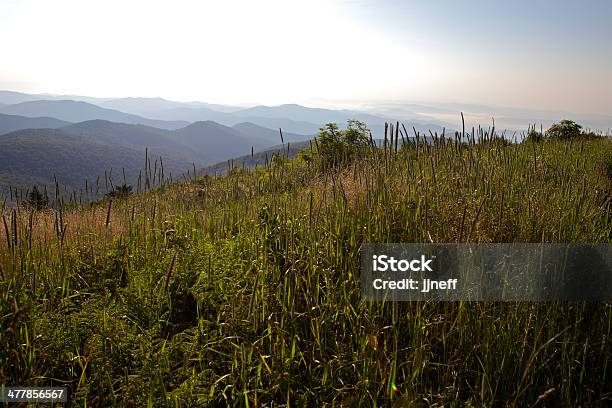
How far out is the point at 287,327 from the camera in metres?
2.55

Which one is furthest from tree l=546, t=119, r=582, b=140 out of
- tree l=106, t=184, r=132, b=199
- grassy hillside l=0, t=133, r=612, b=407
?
tree l=106, t=184, r=132, b=199

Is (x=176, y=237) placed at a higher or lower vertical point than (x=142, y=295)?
higher

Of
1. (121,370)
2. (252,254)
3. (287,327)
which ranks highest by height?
(252,254)

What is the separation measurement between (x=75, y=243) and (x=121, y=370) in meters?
1.89

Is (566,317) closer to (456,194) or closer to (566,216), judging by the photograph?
(566,216)

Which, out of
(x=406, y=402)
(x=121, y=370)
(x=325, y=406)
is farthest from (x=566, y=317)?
(x=121, y=370)

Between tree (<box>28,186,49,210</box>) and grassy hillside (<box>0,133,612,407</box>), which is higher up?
tree (<box>28,186,49,210</box>)

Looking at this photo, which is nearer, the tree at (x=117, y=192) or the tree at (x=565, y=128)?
the tree at (x=117, y=192)
